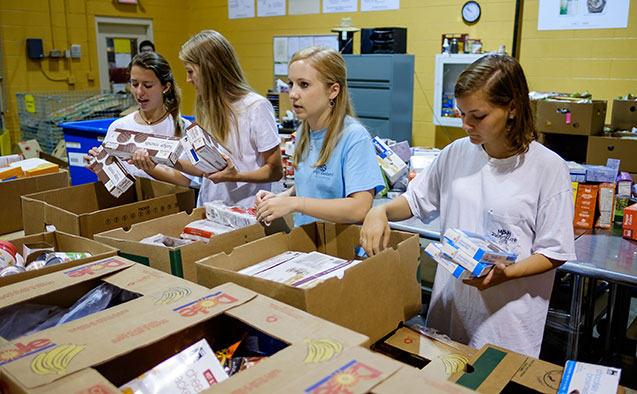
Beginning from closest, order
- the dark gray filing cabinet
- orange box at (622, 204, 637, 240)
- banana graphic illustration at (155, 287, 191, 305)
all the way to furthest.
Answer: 1. banana graphic illustration at (155, 287, 191, 305)
2. orange box at (622, 204, 637, 240)
3. the dark gray filing cabinet

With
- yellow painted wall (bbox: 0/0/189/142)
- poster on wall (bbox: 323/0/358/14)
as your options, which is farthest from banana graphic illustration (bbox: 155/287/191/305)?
yellow painted wall (bbox: 0/0/189/142)

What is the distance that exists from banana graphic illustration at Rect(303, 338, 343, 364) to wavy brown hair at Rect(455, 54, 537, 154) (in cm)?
78

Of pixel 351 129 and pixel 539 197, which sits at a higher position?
pixel 351 129

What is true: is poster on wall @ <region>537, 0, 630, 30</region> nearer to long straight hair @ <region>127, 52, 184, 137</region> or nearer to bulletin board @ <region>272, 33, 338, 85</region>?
bulletin board @ <region>272, 33, 338, 85</region>

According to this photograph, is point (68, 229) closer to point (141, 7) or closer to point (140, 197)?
point (140, 197)

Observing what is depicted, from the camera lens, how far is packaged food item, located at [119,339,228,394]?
849mm

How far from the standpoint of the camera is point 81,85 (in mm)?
6312

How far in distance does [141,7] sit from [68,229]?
6030 mm

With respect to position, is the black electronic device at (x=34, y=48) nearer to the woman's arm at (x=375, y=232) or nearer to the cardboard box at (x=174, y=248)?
the cardboard box at (x=174, y=248)

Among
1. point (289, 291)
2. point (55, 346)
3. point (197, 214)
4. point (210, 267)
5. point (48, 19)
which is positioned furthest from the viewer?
point (48, 19)

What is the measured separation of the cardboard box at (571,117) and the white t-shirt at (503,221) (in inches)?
79.4

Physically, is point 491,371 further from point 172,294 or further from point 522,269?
point 172,294

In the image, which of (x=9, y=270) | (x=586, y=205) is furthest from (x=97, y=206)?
(x=586, y=205)

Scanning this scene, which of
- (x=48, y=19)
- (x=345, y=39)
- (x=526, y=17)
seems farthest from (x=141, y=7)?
(x=526, y=17)
